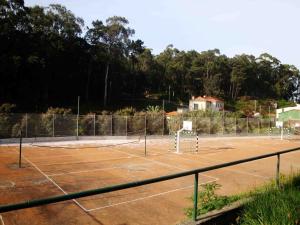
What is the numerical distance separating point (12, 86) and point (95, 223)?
4714 centimetres

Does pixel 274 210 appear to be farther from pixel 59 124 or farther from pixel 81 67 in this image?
pixel 81 67

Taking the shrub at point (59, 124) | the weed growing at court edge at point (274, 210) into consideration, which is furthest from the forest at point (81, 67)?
the weed growing at court edge at point (274, 210)

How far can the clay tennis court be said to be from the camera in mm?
9672

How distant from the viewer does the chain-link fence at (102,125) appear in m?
27.3

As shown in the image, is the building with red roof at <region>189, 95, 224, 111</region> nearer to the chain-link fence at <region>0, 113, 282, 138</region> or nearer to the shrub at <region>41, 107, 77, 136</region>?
the chain-link fence at <region>0, 113, 282, 138</region>

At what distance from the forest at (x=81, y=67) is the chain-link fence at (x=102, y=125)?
2410cm

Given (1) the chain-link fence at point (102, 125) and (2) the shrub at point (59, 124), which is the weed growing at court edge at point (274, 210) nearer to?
(1) the chain-link fence at point (102, 125)

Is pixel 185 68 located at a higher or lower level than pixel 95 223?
higher

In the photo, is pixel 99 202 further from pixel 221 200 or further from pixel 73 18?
pixel 73 18

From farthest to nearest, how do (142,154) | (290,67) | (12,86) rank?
(290,67), (12,86), (142,154)

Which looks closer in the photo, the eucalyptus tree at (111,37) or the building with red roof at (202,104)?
the eucalyptus tree at (111,37)

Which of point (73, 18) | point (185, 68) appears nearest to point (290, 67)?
point (185, 68)

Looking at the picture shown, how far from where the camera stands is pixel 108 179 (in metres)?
14.9

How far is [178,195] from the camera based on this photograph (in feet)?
39.7
